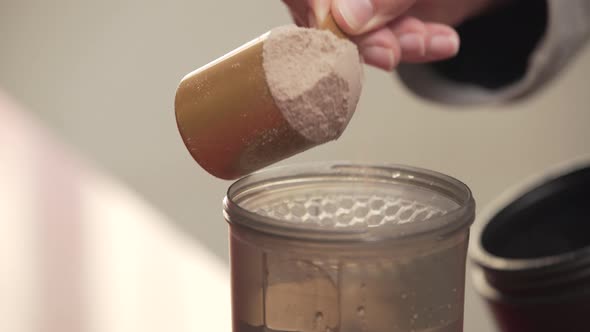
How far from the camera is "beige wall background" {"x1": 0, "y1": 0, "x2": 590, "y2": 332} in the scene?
3.91 ft

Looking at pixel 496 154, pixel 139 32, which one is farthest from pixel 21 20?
pixel 496 154

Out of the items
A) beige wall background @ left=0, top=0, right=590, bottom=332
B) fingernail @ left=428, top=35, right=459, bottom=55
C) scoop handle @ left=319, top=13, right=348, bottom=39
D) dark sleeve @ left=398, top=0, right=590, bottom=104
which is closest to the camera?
scoop handle @ left=319, top=13, right=348, bottom=39

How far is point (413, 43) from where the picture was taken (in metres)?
0.47

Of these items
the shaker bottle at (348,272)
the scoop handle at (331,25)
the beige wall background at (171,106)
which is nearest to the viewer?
the shaker bottle at (348,272)

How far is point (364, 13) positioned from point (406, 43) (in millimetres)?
82

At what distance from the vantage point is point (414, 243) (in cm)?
28

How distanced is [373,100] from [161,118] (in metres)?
0.36

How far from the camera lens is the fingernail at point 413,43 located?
1.55ft

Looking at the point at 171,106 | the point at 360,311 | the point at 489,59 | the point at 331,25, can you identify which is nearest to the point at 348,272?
the point at 360,311

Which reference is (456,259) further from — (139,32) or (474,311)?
(139,32)

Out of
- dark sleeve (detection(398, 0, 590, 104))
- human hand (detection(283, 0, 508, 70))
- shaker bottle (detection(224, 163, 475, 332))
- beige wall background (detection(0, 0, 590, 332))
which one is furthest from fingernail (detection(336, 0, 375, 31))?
beige wall background (detection(0, 0, 590, 332))

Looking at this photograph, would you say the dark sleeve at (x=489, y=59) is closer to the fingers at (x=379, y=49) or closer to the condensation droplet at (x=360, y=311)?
the fingers at (x=379, y=49)

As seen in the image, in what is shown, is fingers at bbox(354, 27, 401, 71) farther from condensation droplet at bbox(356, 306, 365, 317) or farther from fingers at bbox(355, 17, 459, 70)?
condensation droplet at bbox(356, 306, 365, 317)

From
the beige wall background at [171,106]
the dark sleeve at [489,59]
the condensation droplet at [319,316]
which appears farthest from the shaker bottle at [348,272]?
the beige wall background at [171,106]
